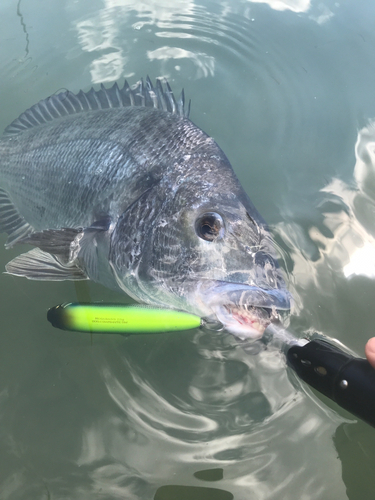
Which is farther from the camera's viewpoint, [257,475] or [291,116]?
[291,116]

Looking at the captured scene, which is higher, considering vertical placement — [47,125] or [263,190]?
[47,125]

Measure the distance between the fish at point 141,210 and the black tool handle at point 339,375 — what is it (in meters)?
0.20

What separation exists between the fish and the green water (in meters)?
0.40

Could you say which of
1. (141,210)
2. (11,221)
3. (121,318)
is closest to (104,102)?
(141,210)

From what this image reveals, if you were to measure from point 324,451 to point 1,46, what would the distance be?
17.3ft

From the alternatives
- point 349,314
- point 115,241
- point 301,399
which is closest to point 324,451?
point 301,399

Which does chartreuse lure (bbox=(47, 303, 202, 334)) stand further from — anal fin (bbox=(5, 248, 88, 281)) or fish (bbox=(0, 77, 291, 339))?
anal fin (bbox=(5, 248, 88, 281))

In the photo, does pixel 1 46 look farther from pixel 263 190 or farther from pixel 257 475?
pixel 257 475

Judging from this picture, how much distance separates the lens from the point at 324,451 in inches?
82.7

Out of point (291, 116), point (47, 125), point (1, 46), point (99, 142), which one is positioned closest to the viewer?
point (99, 142)

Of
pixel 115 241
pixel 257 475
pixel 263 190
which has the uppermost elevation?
pixel 115 241

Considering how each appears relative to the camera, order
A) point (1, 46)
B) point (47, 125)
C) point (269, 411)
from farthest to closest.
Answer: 1. point (1, 46)
2. point (47, 125)
3. point (269, 411)

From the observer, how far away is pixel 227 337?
7.67 feet

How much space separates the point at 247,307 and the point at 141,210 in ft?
3.00
